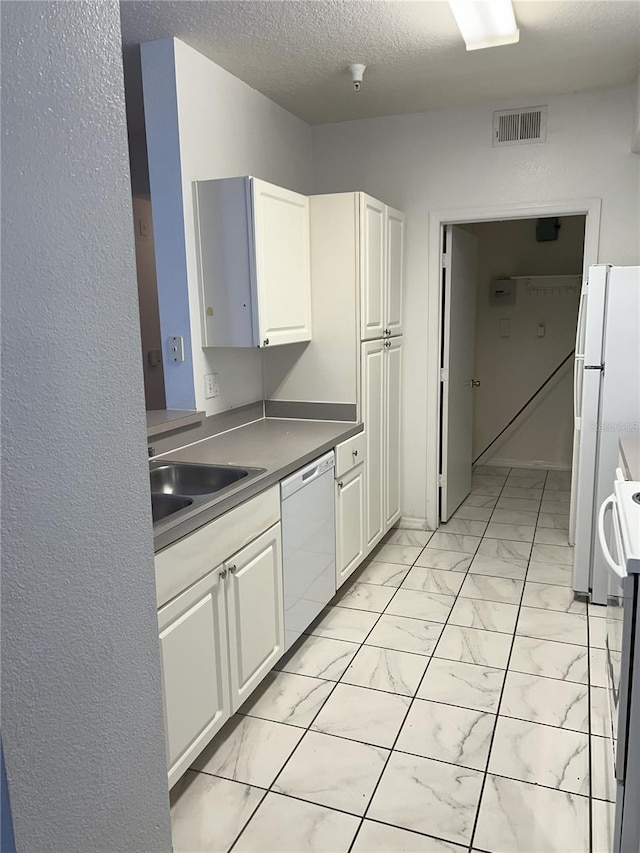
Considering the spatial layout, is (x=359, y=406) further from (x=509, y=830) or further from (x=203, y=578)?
(x=509, y=830)

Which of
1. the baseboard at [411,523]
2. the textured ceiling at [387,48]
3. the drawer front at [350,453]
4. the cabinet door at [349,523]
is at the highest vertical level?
the textured ceiling at [387,48]

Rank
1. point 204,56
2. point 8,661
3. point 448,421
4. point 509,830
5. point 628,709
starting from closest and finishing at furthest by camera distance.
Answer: point 8,661 < point 628,709 < point 509,830 < point 204,56 < point 448,421

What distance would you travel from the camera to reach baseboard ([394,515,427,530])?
438 centimetres

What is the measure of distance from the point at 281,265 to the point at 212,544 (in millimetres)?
1553

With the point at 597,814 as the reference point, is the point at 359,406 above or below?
above

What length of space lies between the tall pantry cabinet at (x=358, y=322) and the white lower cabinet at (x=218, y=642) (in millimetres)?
790

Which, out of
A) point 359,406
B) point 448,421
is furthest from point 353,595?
point 448,421

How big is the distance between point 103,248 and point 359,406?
2.56 m

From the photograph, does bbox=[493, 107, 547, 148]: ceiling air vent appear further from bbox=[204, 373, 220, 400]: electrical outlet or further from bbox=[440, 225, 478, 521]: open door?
bbox=[204, 373, 220, 400]: electrical outlet

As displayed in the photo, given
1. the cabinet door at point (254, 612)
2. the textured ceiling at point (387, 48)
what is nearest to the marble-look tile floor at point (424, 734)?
the cabinet door at point (254, 612)

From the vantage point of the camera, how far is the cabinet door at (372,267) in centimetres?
335

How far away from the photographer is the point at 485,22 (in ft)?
8.34

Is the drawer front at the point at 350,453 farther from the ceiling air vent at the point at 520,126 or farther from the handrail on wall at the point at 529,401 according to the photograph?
the handrail on wall at the point at 529,401

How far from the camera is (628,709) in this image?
1.60 meters
